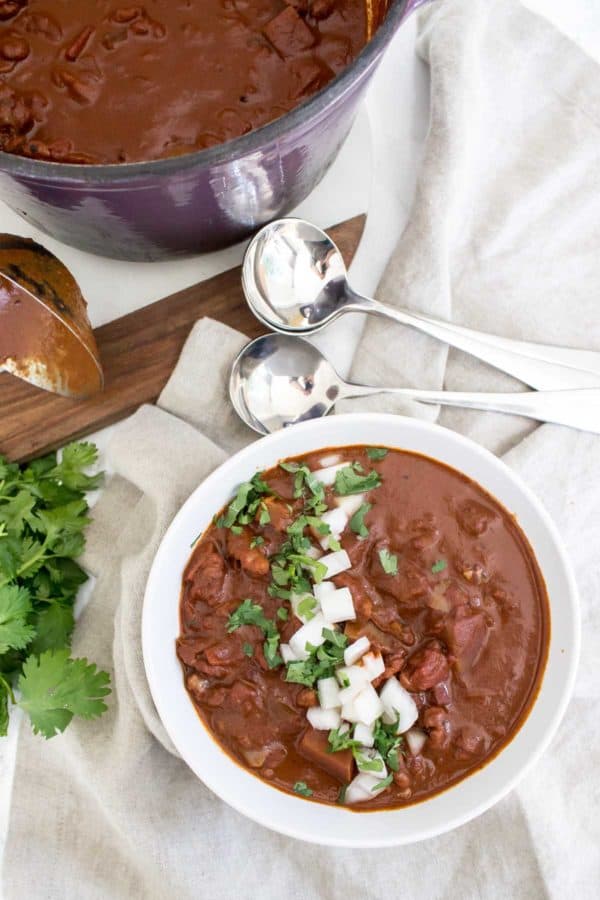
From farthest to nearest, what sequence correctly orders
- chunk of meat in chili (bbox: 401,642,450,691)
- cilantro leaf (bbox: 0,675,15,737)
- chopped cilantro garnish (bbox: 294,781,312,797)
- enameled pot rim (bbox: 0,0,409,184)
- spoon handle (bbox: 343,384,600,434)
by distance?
spoon handle (bbox: 343,384,600,434) → cilantro leaf (bbox: 0,675,15,737) → chopped cilantro garnish (bbox: 294,781,312,797) → chunk of meat in chili (bbox: 401,642,450,691) → enameled pot rim (bbox: 0,0,409,184)

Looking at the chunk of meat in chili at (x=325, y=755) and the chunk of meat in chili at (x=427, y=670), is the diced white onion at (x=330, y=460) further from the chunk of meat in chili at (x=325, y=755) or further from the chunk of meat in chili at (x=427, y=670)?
the chunk of meat in chili at (x=325, y=755)

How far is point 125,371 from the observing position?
9.69 ft

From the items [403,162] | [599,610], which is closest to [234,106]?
[403,162]

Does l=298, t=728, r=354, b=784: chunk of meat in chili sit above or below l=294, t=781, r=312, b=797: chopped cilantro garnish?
above

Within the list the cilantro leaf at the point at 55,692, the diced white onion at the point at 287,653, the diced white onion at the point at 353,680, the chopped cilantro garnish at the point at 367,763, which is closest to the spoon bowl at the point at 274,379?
the diced white onion at the point at 287,653

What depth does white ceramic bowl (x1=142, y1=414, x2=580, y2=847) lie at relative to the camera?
2572mm

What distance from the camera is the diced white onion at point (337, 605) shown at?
8.50 ft

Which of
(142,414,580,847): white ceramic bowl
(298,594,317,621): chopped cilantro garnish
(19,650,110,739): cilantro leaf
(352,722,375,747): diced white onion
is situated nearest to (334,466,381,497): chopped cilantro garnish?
(142,414,580,847): white ceramic bowl

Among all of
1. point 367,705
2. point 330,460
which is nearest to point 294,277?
point 330,460

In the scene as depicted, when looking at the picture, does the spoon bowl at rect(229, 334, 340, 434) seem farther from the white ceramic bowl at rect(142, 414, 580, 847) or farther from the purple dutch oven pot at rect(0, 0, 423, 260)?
the purple dutch oven pot at rect(0, 0, 423, 260)

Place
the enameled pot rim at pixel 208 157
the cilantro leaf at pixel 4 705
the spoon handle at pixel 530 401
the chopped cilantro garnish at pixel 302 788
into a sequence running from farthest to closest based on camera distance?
the spoon handle at pixel 530 401, the cilantro leaf at pixel 4 705, the chopped cilantro garnish at pixel 302 788, the enameled pot rim at pixel 208 157

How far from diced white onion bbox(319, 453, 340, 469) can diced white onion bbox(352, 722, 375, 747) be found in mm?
760

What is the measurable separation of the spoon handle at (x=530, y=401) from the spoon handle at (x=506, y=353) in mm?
48

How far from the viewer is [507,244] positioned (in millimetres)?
3082
